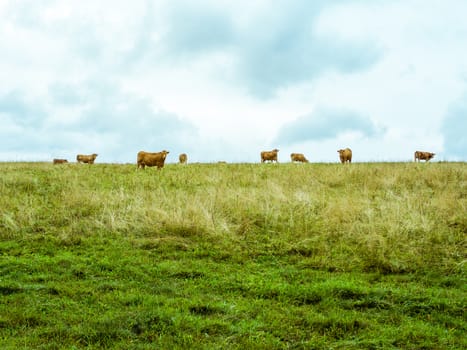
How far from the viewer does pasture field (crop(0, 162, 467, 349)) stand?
6484 millimetres

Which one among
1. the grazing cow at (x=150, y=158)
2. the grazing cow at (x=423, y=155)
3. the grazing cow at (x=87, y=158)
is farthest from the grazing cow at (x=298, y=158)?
the grazing cow at (x=150, y=158)

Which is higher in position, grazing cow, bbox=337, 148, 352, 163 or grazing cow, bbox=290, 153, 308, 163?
grazing cow, bbox=290, 153, 308, 163

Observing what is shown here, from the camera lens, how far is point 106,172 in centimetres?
2105

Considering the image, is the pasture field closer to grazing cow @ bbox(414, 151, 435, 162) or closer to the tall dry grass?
the tall dry grass

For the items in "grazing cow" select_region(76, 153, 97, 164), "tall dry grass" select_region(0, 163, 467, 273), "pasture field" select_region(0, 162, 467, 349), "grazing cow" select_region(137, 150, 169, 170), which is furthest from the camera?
"grazing cow" select_region(76, 153, 97, 164)

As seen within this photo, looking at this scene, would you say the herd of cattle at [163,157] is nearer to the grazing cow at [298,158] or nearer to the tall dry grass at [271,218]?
the grazing cow at [298,158]

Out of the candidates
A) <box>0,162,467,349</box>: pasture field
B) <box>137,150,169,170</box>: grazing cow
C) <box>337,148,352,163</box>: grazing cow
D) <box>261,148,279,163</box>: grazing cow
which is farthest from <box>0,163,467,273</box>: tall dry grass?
<box>261,148,279,163</box>: grazing cow

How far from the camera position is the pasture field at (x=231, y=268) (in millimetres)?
6484

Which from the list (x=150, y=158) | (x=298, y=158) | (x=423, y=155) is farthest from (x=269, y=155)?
(x=150, y=158)

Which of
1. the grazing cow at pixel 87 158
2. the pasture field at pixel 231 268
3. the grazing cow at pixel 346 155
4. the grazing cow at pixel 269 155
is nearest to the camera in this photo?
the pasture field at pixel 231 268

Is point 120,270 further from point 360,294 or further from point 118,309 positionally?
point 360,294

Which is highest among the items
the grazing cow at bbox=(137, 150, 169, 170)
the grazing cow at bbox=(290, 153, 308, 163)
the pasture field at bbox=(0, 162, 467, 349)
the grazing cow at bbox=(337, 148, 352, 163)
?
the grazing cow at bbox=(290, 153, 308, 163)

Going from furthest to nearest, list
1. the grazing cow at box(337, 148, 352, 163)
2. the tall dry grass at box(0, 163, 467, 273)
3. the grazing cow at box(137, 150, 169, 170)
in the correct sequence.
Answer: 1. the grazing cow at box(337, 148, 352, 163)
2. the grazing cow at box(137, 150, 169, 170)
3. the tall dry grass at box(0, 163, 467, 273)

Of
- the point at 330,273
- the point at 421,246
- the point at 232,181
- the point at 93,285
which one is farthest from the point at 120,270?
the point at 232,181
